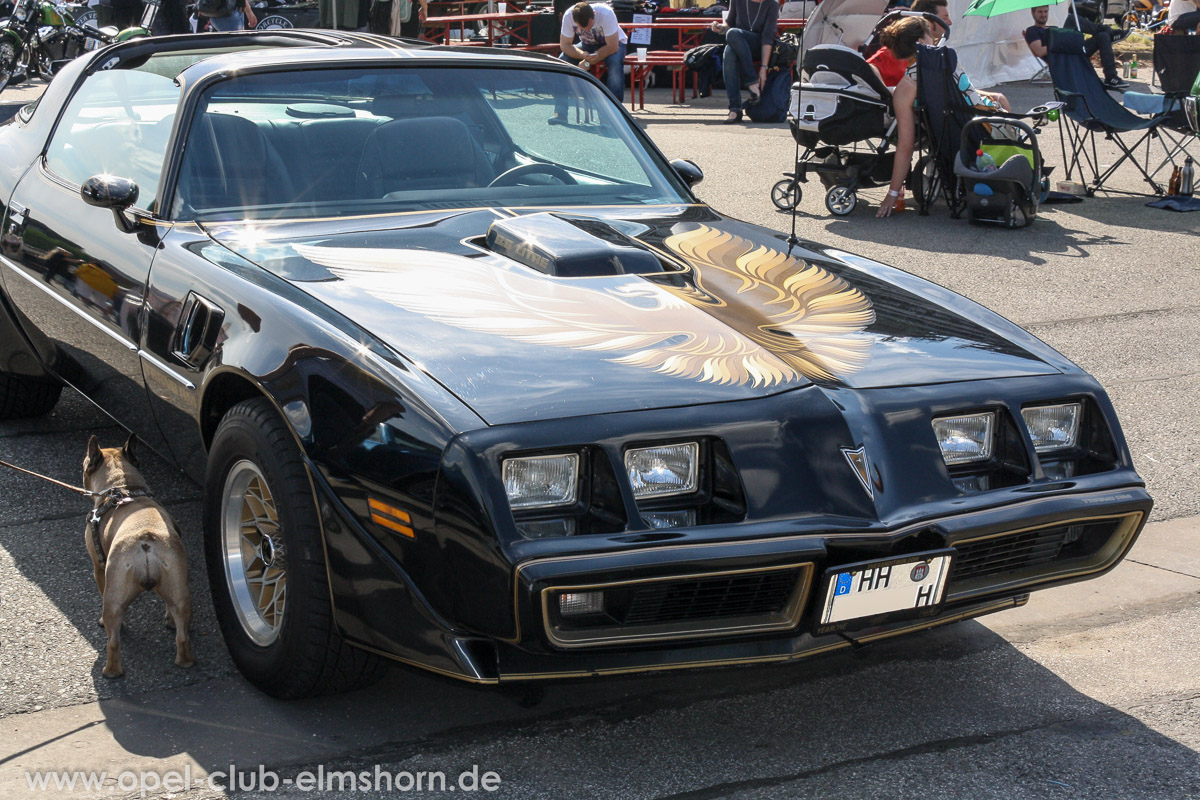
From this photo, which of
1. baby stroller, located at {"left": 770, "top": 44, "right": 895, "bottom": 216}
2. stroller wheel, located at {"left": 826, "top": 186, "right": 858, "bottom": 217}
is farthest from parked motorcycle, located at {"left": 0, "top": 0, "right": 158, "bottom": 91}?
stroller wheel, located at {"left": 826, "top": 186, "right": 858, "bottom": 217}

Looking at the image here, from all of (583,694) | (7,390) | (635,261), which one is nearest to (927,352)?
(635,261)

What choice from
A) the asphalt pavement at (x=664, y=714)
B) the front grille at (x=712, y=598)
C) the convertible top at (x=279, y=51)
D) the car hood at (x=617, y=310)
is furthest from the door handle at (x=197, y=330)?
the front grille at (x=712, y=598)

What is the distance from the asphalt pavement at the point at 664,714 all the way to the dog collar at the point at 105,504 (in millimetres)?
242

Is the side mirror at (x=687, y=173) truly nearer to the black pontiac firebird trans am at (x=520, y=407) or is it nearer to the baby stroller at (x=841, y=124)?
the black pontiac firebird trans am at (x=520, y=407)

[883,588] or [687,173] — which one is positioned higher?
[687,173]

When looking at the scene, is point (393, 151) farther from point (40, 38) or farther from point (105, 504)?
point (40, 38)

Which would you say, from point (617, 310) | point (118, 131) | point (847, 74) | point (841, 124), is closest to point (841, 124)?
point (841, 124)

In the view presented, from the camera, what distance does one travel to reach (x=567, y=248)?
3357 mm

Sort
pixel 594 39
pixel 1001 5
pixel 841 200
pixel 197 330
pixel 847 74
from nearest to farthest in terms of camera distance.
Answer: pixel 197 330 < pixel 847 74 < pixel 841 200 < pixel 1001 5 < pixel 594 39

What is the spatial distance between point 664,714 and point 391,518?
0.91 m

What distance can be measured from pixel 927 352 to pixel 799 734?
0.96 metres

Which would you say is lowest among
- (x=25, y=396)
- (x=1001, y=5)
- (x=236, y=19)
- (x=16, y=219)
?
(x=25, y=396)

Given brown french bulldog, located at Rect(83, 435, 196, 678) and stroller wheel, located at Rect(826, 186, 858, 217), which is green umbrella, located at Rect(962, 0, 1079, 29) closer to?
stroller wheel, located at Rect(826, 186, 858, 217)

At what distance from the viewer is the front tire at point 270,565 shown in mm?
2766
